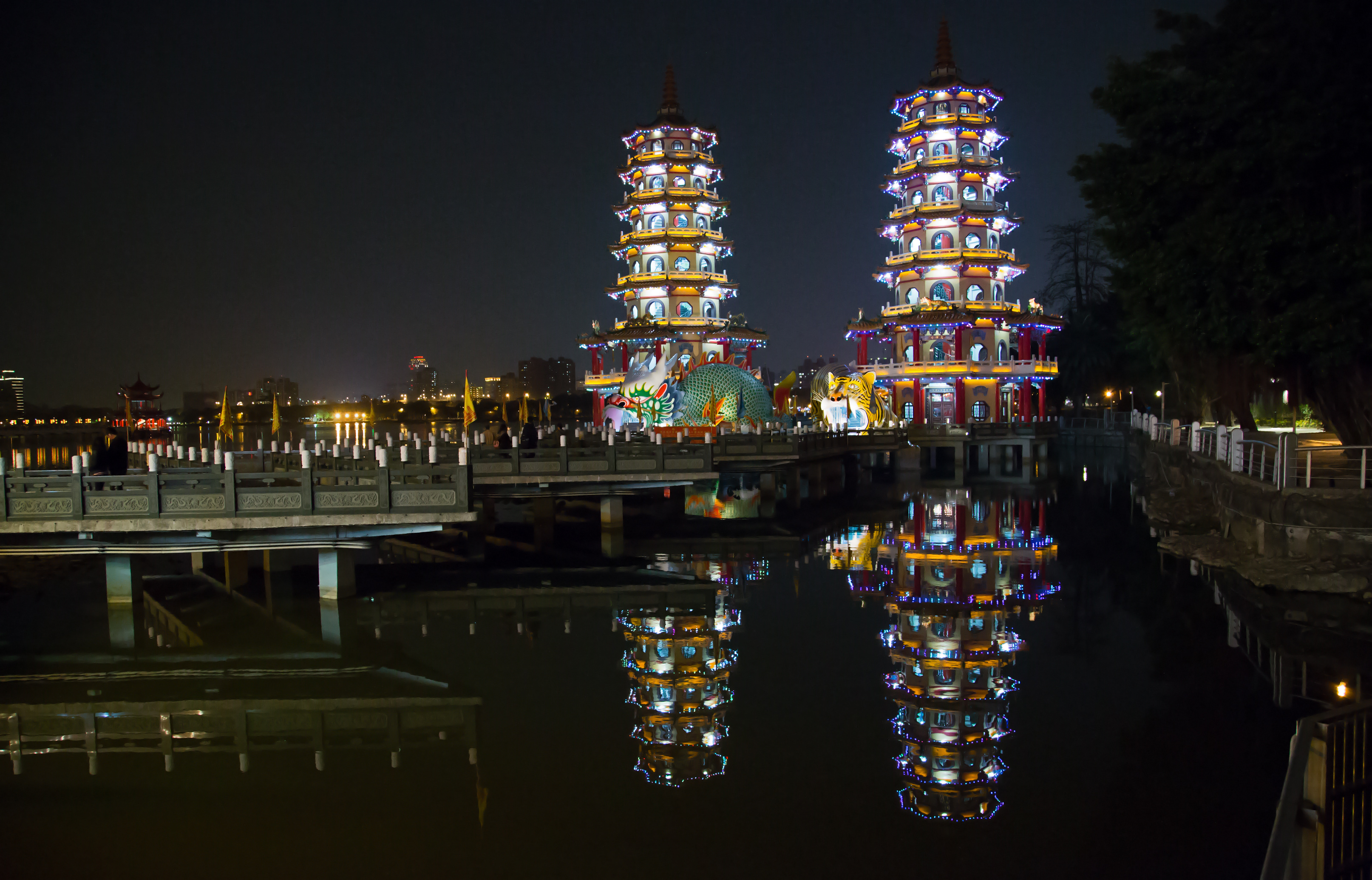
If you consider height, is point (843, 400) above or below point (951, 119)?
below

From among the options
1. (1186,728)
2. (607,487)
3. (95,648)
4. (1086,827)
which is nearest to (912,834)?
(1086,827)

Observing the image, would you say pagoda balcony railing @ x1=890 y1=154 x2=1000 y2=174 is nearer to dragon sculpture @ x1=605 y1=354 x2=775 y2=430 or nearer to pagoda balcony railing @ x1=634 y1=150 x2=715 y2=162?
pagoda balcony railing @ x1=634 y1=150 x2=715 y2=162

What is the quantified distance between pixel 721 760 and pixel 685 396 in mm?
25365

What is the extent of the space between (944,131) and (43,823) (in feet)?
175

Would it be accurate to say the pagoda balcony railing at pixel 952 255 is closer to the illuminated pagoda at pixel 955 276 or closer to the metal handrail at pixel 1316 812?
the illuminated pagoda at pixel 955 276

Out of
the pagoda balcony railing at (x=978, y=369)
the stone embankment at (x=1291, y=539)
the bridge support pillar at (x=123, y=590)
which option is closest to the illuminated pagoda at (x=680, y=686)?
the bridge support pillar at (x=123, y=590)

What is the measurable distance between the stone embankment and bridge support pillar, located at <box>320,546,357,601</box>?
53.1 ft

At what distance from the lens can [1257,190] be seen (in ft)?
58.9

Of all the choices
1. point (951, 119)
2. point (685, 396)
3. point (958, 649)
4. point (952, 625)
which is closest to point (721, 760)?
point (958, 649)

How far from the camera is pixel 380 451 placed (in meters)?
16.9

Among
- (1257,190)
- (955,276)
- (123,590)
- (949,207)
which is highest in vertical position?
(949,207)

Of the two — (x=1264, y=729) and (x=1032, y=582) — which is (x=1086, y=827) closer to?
(x=1264, y=729)

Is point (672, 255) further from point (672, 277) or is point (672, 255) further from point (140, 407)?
point (140, 407)

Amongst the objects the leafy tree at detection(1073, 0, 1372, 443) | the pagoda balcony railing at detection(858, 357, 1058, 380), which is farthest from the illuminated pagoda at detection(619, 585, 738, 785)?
the pagoda balcony railing at detection(858, 357, 1058, 380)
